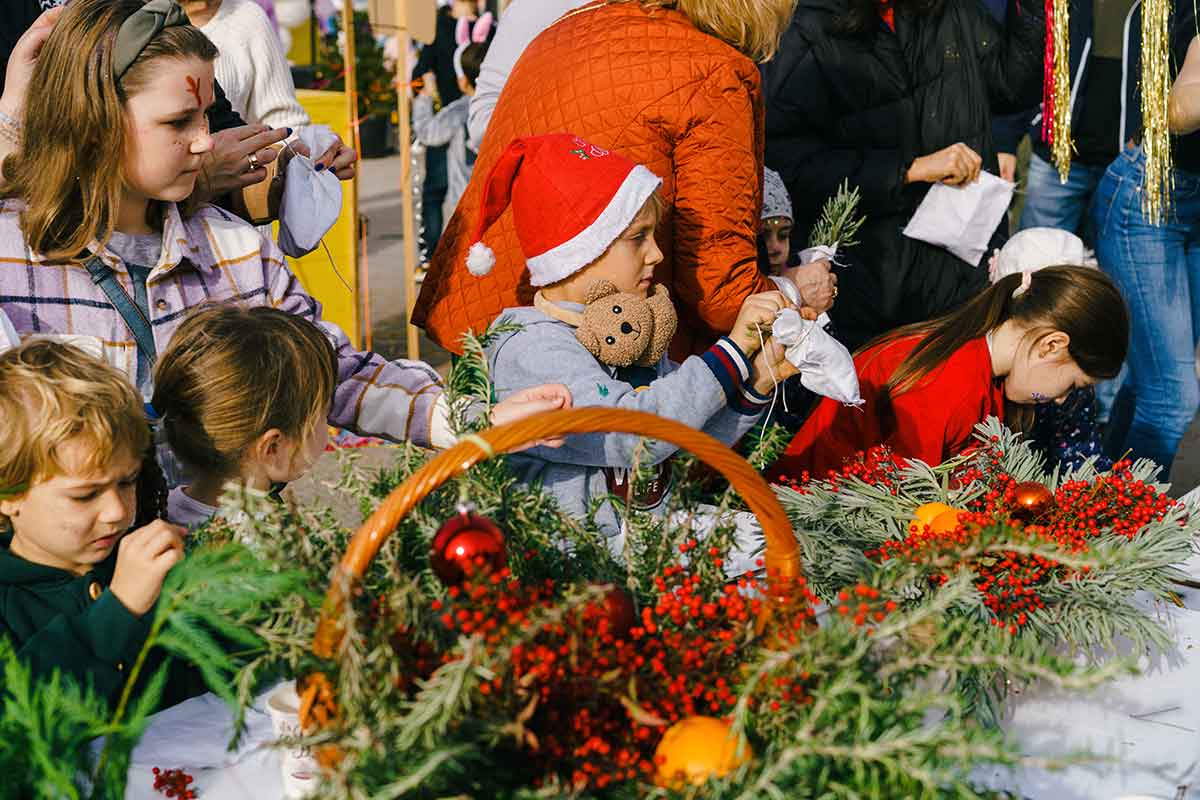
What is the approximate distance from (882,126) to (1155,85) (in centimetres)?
64

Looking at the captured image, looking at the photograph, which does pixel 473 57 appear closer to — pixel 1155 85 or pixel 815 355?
pixel 1155 85

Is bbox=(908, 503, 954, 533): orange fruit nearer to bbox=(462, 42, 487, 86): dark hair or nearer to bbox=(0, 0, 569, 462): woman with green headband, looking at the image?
bbox=(0, 0, 569, 462): woman with green headband

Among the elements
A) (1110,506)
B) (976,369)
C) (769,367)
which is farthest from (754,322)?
(976,369)

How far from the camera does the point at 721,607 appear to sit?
4.41ft

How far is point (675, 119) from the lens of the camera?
7.41 feet

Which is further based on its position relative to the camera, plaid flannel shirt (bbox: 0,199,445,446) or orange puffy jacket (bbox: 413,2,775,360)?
orange puffy jacket (bbox: 413,2,775,360)

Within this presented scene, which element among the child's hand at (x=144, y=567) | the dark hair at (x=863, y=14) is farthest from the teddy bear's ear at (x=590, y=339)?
the dark hair at (x=863, y=14)

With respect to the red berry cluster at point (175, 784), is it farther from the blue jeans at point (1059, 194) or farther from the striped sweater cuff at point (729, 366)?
the blue jeans at point (1059, 194)

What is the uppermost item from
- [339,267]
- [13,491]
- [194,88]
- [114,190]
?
[194,88]

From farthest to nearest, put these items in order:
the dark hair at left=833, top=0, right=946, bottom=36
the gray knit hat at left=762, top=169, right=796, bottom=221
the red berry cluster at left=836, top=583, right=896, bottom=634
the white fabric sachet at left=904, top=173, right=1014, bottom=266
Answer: the white fabric sachet at left=904, top=173, right=1014, bottom=266 → the dark hair at left=833, top=0, right=946, bottom=36 → the gray knit hat at left=762, top=169, right=796, bottom=221 → the red berry cluster at left=836, top=583, right=896, bottom=634

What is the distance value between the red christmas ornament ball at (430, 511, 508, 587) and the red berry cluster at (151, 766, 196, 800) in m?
0.38

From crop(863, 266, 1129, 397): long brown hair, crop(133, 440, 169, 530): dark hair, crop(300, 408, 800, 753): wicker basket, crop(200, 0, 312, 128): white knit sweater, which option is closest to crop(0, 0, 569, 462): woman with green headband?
crop(133, 440, 169, 530): dark hair

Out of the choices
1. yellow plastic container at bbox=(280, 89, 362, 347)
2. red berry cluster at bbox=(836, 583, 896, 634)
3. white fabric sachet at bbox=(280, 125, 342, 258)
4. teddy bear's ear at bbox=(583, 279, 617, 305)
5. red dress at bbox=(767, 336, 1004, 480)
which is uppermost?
white fabric sachet at bbox=(280, 125, 342, 258)

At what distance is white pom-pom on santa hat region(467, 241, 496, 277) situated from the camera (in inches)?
88.0
